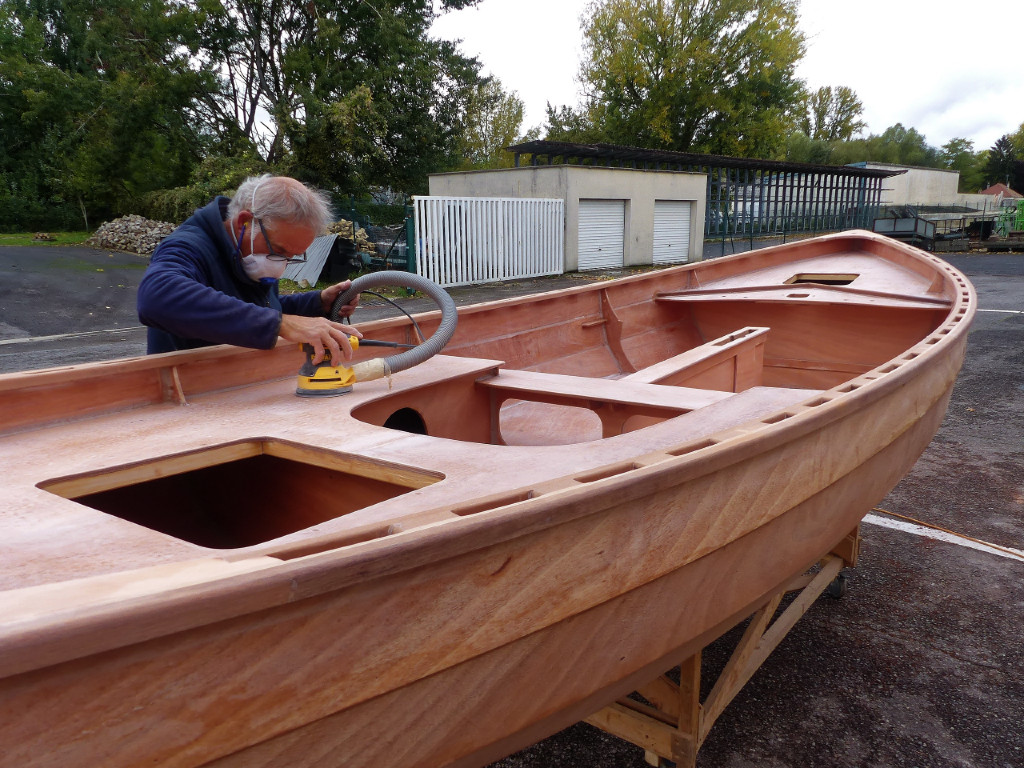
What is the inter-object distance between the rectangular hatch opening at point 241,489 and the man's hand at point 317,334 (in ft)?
1.31

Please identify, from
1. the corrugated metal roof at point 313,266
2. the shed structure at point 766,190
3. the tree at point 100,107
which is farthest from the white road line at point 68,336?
the tree at point 100,107

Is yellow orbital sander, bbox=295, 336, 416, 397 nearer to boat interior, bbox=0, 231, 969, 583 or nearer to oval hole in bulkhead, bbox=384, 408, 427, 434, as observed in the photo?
boat interior, bbox=0, 231, 969, 583

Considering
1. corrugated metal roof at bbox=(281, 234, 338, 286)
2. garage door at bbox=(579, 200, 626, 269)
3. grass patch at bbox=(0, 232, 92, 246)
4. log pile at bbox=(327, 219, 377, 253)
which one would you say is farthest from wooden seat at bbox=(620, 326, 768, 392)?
grass patch at bbox=(0, 232, 92, 246)

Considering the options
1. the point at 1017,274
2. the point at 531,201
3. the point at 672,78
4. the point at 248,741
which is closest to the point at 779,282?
the point at 248,741

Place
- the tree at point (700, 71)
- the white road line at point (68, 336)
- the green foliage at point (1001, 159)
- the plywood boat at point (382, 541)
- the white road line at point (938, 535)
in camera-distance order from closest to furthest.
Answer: the plywood boat at point (382, 541) < the white road line at point (938, 535) < the white road line at point (68, 336) < the tree at point (700, 71) < the green foliage at point (1001, 159)

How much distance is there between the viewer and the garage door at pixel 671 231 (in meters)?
19.5

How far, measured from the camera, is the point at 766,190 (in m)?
25.0

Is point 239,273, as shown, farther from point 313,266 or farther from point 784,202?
point 784,202

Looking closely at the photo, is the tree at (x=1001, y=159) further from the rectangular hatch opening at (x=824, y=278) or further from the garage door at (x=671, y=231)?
the rectangular hatch opening at (x=824, y=278)

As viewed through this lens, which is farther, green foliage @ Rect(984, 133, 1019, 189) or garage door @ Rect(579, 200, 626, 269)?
green foliage @ Rect(984, 133, 1019, 189)

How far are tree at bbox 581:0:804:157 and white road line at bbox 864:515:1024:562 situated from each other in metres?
30.9

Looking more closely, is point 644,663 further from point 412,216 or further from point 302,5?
point 302,5

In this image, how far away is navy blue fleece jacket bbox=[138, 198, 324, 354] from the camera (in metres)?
2.24

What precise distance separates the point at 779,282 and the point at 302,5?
21136 mm
